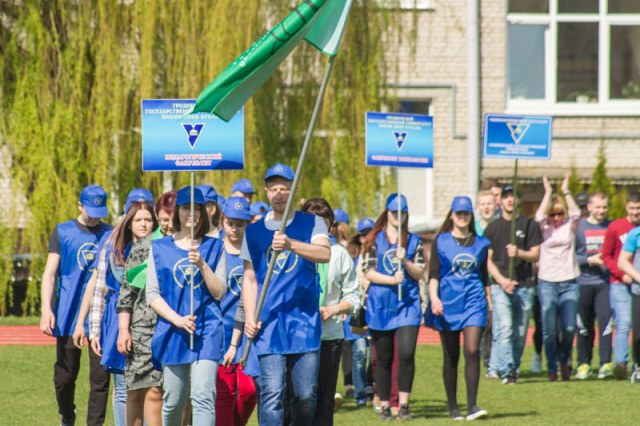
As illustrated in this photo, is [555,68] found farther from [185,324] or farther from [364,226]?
[185,324]

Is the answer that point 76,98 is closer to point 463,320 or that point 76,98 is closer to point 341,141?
point 341,141

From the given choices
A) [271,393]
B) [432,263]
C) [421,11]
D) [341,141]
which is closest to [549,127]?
[432,263]

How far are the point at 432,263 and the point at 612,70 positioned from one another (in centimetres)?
1623

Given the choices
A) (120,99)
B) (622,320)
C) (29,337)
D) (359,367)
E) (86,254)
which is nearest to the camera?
(86,254)

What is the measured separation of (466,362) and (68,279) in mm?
3600

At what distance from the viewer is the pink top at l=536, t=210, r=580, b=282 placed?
49.9 feet

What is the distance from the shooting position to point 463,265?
40.5 ft

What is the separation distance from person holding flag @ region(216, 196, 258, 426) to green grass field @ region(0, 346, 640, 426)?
2.09m

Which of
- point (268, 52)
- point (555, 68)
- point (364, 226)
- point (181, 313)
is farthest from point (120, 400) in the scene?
point (555, 68)

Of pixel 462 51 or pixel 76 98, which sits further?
pixel 462 51

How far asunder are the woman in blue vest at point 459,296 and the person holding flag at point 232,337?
2765 millimetres

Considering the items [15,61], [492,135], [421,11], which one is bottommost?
[492,135]

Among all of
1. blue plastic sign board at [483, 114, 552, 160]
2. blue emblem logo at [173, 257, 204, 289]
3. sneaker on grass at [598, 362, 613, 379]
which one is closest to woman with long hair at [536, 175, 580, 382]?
sneaker on grass at [598, 362, 613, 379]

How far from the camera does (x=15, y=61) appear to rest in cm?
2073
